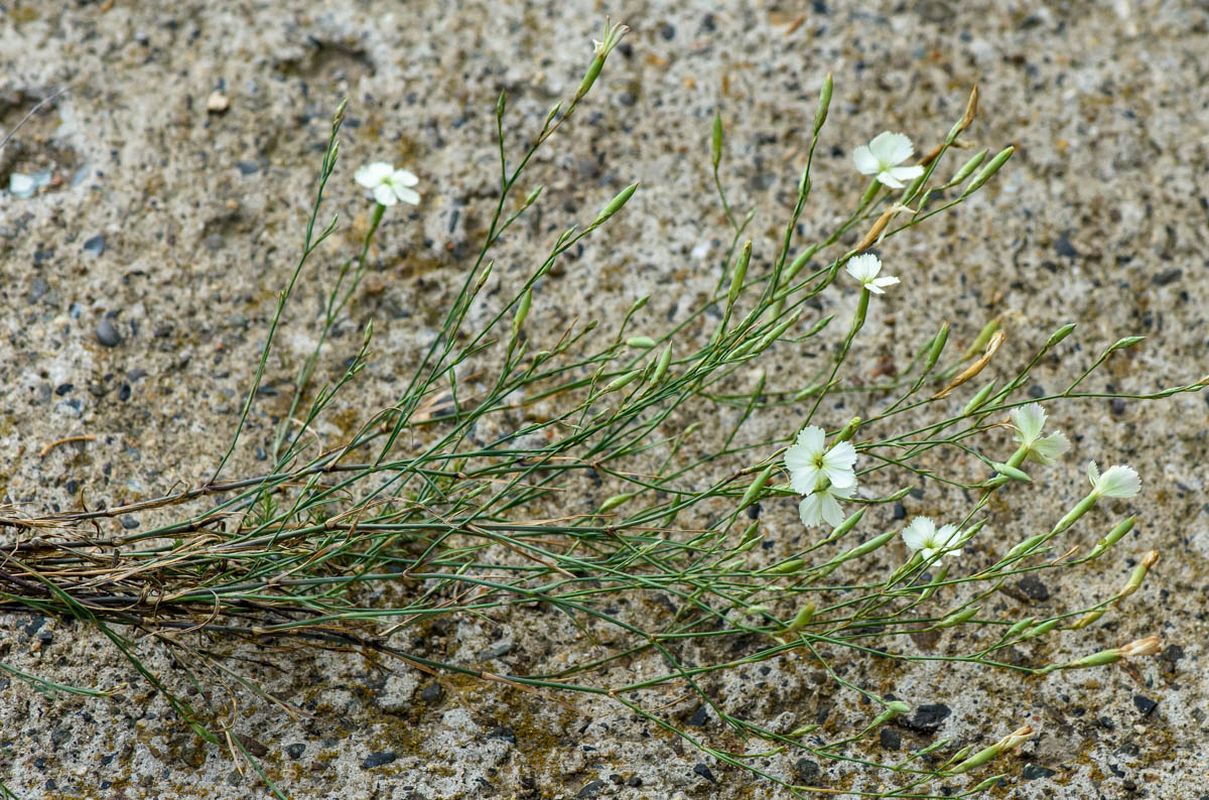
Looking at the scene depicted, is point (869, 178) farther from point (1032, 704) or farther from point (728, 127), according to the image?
point (1032, 704)

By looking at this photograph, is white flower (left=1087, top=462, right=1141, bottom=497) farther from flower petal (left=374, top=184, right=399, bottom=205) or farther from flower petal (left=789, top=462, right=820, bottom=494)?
flower petal (left=374, top=184, right=399, bottom=205)

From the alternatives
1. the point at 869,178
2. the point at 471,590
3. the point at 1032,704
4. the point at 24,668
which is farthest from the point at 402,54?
the point at 1032,704

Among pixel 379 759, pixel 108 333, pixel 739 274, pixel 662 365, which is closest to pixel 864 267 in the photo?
pixel 739 274

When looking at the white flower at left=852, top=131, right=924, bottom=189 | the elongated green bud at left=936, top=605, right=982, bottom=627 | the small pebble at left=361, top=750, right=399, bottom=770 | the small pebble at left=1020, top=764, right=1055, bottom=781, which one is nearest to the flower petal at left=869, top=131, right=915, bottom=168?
the white flower at left=852, top=131, right=924, bottom=189

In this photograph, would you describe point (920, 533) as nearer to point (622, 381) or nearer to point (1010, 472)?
point (1010, 472)

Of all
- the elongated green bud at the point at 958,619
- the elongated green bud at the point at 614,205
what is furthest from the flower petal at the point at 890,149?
the elongated green bud at the point at 958,619

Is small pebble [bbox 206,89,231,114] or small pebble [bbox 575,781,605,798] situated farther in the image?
small pebble [bbox 206,89,231,114]

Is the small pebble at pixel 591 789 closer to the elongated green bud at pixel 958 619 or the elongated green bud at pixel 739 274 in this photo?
the elongated green bud at pixel 958 619
